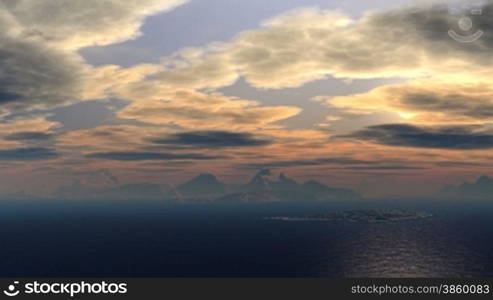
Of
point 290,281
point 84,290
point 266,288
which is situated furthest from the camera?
point 290,281

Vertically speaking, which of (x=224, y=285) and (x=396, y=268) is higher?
(x=224, y=285)

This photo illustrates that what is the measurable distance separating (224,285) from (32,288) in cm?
1918

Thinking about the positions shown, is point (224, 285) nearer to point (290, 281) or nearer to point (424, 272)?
point (290, 281)

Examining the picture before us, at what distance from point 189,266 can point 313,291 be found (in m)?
165

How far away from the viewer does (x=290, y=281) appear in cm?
4616

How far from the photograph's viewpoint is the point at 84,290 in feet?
132

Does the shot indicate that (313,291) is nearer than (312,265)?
Yes

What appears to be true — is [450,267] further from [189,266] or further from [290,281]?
[290,281]

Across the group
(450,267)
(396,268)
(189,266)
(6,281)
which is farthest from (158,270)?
(6,281)

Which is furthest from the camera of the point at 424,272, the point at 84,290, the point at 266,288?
the point at 424,272

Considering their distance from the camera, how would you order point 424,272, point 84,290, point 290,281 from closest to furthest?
point 84,290 → point 290,281 → point 424,272

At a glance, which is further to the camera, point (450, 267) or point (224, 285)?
point (450, 267)

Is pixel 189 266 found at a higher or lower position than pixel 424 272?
higher

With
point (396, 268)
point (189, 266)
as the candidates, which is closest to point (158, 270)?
point (189, 266)
